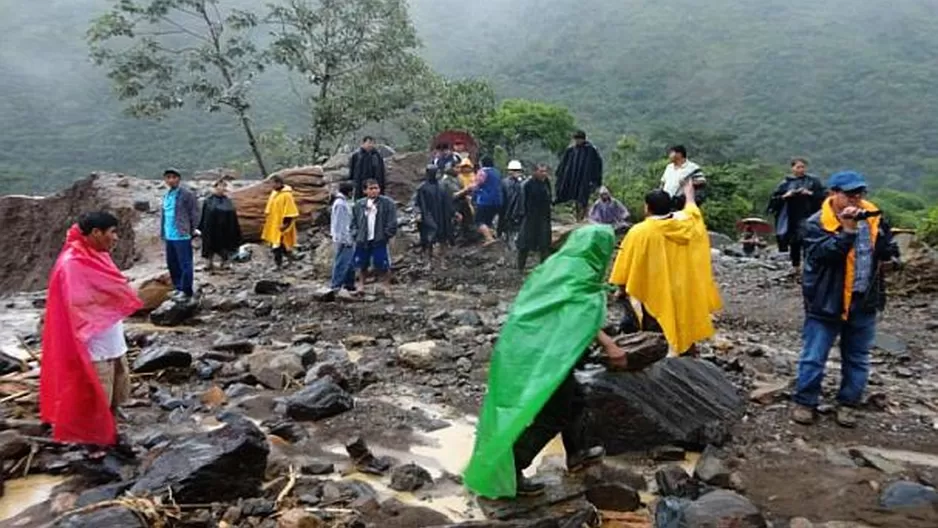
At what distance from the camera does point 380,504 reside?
424 cm

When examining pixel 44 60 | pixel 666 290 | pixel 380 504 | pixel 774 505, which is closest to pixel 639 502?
pixel 774 505

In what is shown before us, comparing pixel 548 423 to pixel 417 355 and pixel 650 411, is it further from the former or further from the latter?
pixel 417 355

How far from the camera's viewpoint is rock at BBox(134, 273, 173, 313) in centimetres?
941

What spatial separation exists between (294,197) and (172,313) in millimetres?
6158

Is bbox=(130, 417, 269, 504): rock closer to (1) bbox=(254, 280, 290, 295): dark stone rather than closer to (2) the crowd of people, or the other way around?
(2) the crowd of people

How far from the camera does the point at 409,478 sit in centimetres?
454

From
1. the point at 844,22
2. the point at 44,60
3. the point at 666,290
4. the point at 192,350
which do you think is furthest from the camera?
the point at 844,22

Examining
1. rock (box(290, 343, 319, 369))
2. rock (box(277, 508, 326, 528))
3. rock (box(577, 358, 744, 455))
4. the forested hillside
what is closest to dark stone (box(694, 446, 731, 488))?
rock (box(577, 358, 744, 455))

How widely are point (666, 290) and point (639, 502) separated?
1825mm

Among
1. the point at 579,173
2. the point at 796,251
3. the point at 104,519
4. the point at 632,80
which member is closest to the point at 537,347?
the point at 104,519

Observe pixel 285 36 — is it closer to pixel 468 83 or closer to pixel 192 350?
pixel 468 83

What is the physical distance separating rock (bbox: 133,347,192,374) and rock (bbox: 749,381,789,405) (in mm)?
4332

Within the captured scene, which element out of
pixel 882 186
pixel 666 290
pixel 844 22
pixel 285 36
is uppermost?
pixel 844 22

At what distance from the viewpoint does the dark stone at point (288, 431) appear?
17.2 ft
